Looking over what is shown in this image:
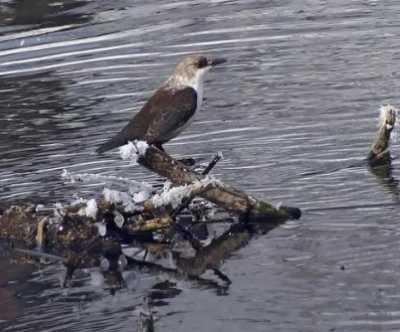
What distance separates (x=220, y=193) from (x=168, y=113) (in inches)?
59.8

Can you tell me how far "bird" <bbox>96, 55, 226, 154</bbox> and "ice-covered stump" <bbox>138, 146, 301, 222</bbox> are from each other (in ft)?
3.96

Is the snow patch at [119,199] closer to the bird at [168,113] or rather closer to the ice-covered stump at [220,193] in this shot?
the ice-covered stump at [220,193]

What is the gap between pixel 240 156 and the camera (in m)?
11.4

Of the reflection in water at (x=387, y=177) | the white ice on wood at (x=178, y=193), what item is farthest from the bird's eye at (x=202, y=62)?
the white ice on wood at (x=178, y=193)

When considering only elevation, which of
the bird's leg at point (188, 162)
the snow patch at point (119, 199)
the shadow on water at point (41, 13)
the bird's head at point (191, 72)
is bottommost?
the bird's leg at point (188, 162)

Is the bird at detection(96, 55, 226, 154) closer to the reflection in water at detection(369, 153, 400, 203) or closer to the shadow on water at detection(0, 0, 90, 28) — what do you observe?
the reflection in water at detection(369, 153, 400, 203)

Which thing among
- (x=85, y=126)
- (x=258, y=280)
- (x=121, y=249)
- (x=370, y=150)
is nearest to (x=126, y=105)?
(x=85, y=126)

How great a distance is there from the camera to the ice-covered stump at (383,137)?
1062 cm

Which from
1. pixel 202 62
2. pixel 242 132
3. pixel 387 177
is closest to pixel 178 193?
pixel 387 177

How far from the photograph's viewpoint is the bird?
1075 cm

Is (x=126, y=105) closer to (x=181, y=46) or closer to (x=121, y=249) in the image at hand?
(x=181, y=46)

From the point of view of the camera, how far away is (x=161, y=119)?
10758 millimetres

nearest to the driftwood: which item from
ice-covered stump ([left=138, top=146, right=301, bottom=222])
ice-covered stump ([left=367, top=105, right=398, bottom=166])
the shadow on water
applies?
ice-covered stump ([left=138, top=146, right=301, bottom=222])

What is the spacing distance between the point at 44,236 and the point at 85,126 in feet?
12.2
